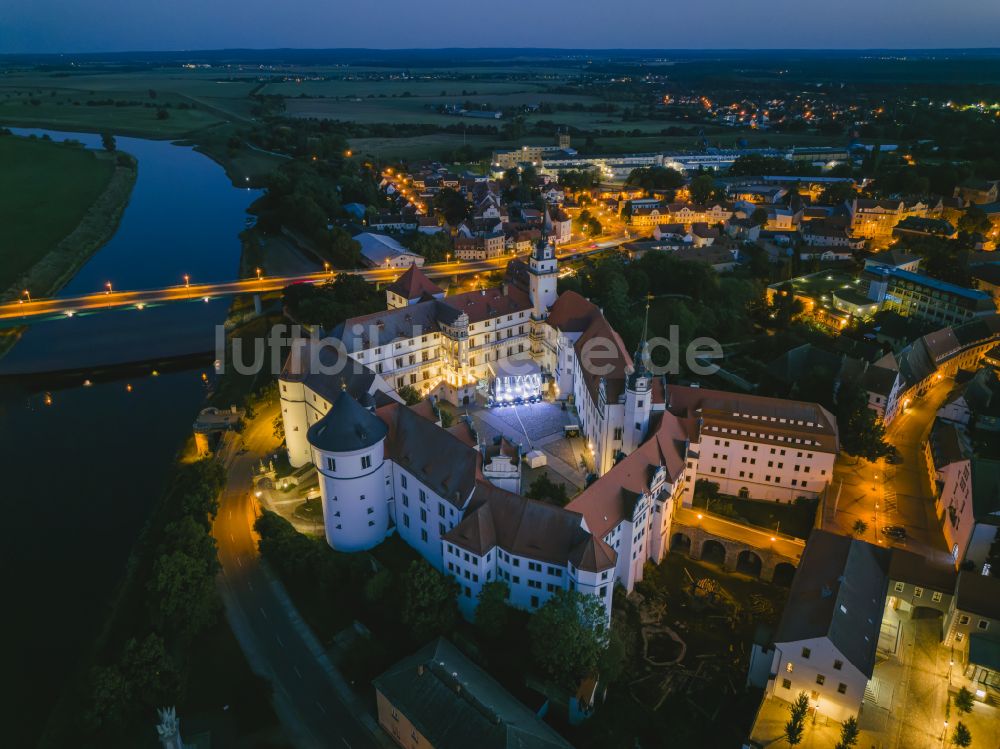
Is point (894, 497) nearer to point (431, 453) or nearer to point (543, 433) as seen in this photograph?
point (543, 433)

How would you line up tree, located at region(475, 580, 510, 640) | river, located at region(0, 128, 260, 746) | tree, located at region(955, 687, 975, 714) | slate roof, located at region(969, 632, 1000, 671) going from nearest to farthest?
1. tree, located at region(955, 687, 975, 714)
2. slate roof, located at region(969, 632, 1000, 671)
3. tree, located at region(475, 580, 510, 640)
4. river, located at region(0, 128, 260, 746)

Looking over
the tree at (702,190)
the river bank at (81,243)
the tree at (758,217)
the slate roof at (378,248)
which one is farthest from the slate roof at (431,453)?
the tree at (702,190)

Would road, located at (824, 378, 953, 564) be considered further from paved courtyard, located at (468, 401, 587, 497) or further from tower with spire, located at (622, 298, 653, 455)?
paved courtyard, located at (468, 401, 587, 497)

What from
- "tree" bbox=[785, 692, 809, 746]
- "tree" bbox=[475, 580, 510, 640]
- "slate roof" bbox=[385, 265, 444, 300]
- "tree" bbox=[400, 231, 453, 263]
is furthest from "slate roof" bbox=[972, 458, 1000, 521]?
"tree" bbox=[400, 231, 453, 263]

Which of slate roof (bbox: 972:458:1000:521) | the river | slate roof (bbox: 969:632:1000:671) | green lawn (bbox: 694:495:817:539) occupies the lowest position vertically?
the river

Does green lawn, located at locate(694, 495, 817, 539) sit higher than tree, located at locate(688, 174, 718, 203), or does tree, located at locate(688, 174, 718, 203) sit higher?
tree, located at locate(688, 174, 718, 203)

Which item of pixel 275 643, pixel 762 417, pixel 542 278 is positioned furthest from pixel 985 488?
pixel 275 643

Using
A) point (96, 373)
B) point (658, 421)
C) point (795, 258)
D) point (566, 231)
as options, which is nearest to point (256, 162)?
point (566, 231)
